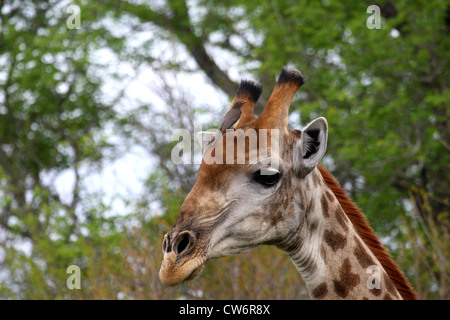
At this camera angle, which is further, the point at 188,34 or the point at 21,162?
the point at 21,162

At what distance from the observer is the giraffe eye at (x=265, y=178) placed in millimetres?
4378

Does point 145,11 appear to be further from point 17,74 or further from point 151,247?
point 151,247

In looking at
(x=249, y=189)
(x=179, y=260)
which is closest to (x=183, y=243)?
(x=179, y=260)

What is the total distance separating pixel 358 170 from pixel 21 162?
48.5ft

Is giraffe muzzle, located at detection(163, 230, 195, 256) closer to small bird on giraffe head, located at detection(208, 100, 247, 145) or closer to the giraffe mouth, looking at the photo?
the giraffe mouth

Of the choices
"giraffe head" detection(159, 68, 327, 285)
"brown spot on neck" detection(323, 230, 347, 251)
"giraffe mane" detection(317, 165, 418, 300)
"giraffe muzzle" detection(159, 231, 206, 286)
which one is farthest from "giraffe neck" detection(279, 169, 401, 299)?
"giraffe muzzle" detection(159, 231, 206, 286)

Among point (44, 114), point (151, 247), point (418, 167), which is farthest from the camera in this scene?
point (44, 114)

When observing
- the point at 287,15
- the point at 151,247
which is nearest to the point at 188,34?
the point at 287,15

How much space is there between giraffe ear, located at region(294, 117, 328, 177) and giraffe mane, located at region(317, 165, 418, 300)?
1.94 feet

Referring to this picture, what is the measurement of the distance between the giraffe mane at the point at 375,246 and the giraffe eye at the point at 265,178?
0.81 m

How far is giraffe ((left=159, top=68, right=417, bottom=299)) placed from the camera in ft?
13.7

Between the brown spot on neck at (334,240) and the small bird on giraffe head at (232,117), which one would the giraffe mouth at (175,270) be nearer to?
the small bird on giraffe head at (232,117)

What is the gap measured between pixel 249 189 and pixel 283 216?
1.05ft
